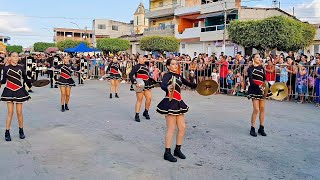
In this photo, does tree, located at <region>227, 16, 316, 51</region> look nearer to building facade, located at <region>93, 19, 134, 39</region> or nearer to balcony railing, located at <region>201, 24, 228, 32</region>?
balcony railing, located at <region>201, 24, 228, 32</region>

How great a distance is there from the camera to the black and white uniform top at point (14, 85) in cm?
707

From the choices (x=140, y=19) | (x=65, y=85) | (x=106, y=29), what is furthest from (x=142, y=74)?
(x=106, y=29)

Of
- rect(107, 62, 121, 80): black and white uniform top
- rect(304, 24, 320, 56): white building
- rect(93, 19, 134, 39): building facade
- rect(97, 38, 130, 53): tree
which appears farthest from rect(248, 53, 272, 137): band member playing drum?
rect(93, 19, 134, 39): building facade

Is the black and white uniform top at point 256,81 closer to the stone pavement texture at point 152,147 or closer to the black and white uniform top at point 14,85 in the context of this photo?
the stone pavement texture at point 152,147

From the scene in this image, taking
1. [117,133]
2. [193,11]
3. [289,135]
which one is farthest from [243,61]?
[193,11]

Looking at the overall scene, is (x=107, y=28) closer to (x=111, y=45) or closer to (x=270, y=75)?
(x=111, y=45)

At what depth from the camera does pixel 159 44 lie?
124ft

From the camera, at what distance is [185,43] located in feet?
142

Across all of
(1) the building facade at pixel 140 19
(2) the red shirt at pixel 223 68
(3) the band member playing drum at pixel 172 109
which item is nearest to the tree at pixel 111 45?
(1) the building facade at pixel 140 19

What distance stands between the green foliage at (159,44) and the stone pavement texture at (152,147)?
90.2 ft

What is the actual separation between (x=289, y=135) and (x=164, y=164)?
11.3 feet

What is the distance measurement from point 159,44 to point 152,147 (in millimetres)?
31739

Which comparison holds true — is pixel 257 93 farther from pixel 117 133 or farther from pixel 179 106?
pixel 117 133

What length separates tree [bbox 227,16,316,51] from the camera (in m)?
25.7
